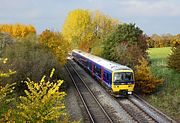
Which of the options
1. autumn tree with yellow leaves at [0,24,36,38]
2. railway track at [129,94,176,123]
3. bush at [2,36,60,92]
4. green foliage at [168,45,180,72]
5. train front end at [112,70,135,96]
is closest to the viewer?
railway track at [129,94,176,123]

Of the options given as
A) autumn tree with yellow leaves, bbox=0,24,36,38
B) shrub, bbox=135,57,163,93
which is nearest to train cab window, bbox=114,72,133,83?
shrub, bbox=135,57,163,93

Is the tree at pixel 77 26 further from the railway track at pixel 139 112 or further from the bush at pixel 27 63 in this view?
the railway track at pixel 139 112

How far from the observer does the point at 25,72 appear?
2802 centimetres

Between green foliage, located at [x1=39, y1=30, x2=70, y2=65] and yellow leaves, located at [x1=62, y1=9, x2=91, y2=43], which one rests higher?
yellow leaves, located at [x1=62, y1=9, x2=91, y2=43]

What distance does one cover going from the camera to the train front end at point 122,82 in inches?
1086

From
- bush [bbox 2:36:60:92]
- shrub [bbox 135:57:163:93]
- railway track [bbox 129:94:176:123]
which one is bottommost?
railway track [bbox 129:94:176:123]

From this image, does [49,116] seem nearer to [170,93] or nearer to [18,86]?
[18,86]

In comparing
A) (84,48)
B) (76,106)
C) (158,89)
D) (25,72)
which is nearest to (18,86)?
(25,72)

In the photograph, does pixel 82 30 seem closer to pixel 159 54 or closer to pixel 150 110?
pixel 159 54

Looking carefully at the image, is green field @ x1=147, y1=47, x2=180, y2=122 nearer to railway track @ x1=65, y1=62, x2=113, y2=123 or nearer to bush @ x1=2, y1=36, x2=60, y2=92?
railway track @ x1=65, y1=62, x2=113, y2=123

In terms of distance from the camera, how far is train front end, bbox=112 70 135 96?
27.6 meters

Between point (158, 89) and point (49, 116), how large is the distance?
77.4 ft

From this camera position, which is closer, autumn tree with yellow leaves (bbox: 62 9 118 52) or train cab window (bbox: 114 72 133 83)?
train cab window (bbox: 114 72 133 83)

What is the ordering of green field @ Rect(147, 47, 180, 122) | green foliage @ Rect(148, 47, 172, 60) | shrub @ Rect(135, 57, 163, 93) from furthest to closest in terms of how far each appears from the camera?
green foliage @ Rect(148, 47, 172, 60) → shrub @ Rect(135, 57, 163, 93) → green field @ Rect(147, 47, 180, 122)
